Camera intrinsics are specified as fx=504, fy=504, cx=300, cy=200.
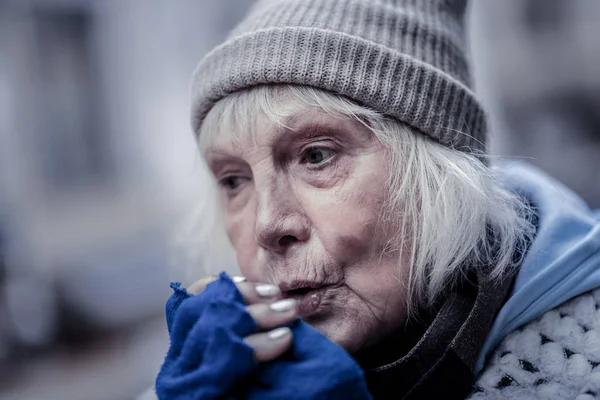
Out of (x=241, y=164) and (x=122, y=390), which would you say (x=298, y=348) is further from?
(x=122, y=390)

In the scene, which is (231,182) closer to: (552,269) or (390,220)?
(390,220)

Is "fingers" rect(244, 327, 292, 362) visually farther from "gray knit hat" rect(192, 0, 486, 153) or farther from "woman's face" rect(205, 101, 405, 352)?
"gray knit hat" rect(192, 0, 486, 153)

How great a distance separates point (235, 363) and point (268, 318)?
0.36 feet

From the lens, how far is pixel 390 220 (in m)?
1.15

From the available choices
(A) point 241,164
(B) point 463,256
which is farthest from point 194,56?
(B) point 463,256

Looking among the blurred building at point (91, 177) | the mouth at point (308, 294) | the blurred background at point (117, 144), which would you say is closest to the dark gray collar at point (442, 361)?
the mouth at point (308, 294)

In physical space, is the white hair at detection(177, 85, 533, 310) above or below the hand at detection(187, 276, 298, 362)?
above

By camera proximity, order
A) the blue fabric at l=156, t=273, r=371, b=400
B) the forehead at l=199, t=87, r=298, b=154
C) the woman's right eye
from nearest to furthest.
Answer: the blue fabric at l=156, t=273, r=371, b=400 → the forehead at l=199, t=87, r=298, b=154 → the woman's right eye

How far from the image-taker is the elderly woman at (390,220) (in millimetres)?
1090

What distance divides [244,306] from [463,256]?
0.57 metres

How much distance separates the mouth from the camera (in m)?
1.10

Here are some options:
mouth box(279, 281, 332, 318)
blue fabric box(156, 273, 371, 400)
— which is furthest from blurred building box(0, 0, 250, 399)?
blue fabric box(156, 273, 371, 400)

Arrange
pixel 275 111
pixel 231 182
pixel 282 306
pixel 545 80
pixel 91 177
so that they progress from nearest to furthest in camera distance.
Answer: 1. pixel 282 306
2. pixel 275 111
3. pixel 231 182
4. pixel 545 80
5. pixel 91 177

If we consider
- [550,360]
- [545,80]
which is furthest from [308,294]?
[545,80]
